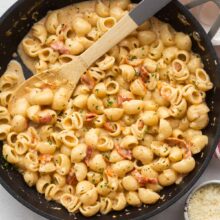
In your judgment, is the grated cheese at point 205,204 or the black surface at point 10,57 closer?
the black surface at point 10,57

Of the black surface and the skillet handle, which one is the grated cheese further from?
the skillet handle

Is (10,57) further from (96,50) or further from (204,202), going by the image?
(204,202)

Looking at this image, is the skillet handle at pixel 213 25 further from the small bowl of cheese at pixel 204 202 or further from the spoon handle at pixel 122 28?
the small bowl of cheese at pixel 204 202

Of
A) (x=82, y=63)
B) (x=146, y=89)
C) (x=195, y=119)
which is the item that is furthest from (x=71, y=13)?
(x=195, y=119)

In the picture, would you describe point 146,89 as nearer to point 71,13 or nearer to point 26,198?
point 71,13

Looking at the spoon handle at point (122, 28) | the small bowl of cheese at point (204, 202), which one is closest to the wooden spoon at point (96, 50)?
the spoon handle at point (122, 28)

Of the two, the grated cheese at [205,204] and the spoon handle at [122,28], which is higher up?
the spoon handle at [122,28]

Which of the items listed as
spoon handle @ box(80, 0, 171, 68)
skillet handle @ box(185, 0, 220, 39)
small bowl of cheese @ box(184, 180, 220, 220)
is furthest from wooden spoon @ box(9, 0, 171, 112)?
small bowl of cheese @ box(184, 180, 220, 220)
